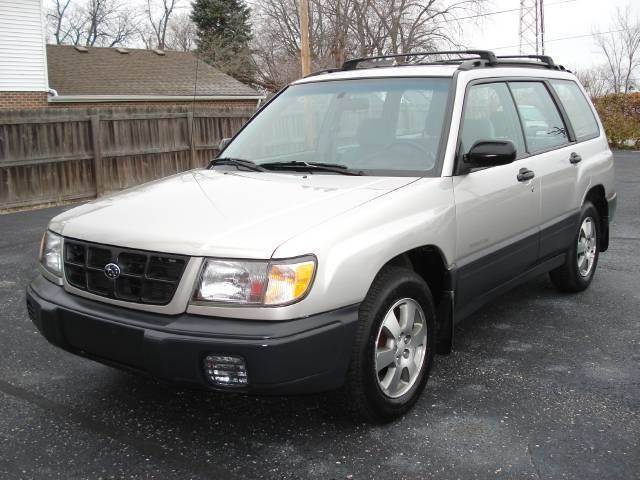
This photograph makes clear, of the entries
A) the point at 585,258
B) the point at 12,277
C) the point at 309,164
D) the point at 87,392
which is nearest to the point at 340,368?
the point at 309,164

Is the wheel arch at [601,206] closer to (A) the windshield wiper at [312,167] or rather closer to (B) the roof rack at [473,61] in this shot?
(B) the roof rack at [473,61]

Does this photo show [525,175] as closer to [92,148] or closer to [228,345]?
[228,345]

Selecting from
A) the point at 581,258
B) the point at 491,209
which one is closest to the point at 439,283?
the point at 491,209

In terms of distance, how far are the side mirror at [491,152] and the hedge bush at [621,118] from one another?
1880cm

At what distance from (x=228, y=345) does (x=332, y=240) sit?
0.62 metres

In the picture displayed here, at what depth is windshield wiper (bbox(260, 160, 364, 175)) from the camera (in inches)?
152

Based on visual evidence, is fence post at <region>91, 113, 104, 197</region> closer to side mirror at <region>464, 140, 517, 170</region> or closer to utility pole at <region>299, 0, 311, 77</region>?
utility pole at <region>299, 0, 311, 77</region>

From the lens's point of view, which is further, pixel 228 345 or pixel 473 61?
pixel 473 61

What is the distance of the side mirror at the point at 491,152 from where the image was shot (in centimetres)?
372

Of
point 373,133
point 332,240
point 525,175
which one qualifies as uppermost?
point 373,133

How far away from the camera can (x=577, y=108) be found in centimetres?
567

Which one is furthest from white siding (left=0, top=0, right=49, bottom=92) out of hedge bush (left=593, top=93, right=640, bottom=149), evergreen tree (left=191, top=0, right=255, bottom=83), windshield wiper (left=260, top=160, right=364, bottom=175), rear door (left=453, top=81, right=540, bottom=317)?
evergreen tree (left=191, top=0, right=255, bottom=83)

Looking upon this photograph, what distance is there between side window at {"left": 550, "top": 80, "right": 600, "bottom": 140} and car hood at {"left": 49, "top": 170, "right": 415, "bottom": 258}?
2.40 meters

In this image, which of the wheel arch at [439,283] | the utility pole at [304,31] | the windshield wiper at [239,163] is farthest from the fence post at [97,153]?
the wheel arch at [439,283]
